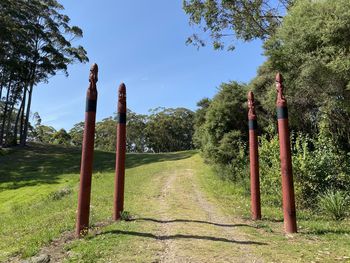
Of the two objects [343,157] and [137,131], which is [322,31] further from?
[137,131]

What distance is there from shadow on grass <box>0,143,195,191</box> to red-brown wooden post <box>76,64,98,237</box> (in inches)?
520

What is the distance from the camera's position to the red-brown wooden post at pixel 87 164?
8.46 m

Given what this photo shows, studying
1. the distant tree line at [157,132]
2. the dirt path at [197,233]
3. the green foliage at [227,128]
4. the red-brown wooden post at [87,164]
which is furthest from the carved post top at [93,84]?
the distant tree line at [157,132]

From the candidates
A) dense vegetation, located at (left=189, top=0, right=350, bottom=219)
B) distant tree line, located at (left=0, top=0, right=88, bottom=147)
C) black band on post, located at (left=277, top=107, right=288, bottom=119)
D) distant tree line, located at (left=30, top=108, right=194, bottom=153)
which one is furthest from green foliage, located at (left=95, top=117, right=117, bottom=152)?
black band on post, located at (left=277, top=107, right=288, bottom=119)

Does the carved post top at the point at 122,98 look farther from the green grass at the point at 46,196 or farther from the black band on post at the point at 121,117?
the green grass at the point at 46,196

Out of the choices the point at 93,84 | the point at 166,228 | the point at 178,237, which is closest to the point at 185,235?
the point at 178,237

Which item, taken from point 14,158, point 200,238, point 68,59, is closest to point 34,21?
point 68,59

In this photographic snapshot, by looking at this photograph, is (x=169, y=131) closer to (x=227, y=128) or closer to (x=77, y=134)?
(x=77, y=134)

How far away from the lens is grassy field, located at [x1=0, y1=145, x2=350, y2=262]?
714 cm

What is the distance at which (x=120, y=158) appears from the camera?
10289mm

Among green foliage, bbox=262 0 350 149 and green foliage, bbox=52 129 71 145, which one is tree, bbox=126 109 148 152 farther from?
green foliage, bbox=262 0 350 149

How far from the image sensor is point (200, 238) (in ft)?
26.7

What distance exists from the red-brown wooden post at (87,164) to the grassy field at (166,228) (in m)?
0.43

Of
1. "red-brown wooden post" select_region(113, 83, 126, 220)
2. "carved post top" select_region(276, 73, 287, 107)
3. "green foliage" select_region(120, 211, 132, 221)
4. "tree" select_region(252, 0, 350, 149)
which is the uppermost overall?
"tree" select_region(252, 0, 350, 149)
